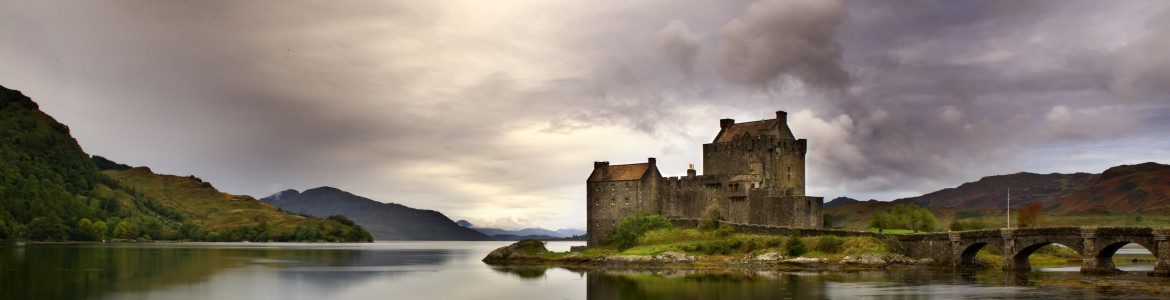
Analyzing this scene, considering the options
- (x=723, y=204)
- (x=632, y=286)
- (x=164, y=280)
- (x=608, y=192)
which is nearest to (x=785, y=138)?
(x=723, y=204)

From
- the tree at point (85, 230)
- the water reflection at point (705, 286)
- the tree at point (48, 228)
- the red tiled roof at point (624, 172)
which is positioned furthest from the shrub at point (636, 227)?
the tree at point (85, 230)

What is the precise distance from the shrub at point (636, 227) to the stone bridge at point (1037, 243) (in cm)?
2120

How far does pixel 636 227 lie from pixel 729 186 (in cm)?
1007

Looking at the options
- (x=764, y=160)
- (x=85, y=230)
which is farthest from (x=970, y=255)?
(x=85, y=230)

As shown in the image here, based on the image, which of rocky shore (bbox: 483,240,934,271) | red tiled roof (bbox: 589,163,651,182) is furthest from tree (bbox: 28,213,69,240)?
red tiled roof (bbox: 589,163,651,182)

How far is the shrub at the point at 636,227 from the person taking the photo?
274 feet

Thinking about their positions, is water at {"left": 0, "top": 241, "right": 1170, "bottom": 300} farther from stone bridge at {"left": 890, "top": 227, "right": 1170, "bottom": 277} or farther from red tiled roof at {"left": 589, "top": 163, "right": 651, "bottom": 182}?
red tiled roof at {"left": 589, "top": 163, "right": 651, "bottom": 182}

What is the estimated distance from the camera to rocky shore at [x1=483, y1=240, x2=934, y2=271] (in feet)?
228

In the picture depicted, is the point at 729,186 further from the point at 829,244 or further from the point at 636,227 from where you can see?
the point at 829,244

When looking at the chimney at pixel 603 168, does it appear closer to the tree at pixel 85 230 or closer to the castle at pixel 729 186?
the castle at pixel 729 186

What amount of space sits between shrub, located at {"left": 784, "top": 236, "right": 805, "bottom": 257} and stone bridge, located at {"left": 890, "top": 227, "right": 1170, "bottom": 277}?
7469 mm

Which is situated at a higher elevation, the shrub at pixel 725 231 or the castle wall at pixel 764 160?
the castle wall at pixel 764 160

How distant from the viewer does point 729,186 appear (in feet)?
284

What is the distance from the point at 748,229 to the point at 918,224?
25153 mm
